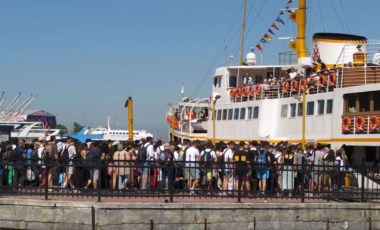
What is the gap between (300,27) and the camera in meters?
41.2

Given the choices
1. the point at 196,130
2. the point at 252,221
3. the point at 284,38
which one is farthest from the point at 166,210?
the point at 196,130

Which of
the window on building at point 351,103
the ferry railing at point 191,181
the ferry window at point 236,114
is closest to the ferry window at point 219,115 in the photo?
the ferry window at point 236,114

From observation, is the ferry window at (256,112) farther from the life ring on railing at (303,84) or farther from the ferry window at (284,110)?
the life ring on railing at (303,84)

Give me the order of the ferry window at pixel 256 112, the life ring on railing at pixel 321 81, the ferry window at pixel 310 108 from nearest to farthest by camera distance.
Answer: the life ring on railing at pixel 321 81
the ferry window at pixel 310 108
the ferry window at pixel 256 112

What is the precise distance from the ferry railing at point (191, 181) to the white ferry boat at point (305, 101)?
9595mm

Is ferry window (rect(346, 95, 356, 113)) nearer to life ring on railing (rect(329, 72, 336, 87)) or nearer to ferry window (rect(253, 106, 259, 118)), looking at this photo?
life ring on railing (rect(329, 72, 336, 87))

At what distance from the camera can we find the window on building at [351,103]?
2927 cm

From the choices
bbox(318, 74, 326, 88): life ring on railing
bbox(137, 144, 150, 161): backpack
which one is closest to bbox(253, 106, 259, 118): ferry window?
bbox(318, 74, 326, 88): life ring on railing

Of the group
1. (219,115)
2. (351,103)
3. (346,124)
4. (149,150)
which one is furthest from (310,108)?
(149,150)

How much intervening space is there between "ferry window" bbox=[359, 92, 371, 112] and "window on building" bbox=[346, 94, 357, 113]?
1.35ft

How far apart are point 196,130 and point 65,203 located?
31.5 m

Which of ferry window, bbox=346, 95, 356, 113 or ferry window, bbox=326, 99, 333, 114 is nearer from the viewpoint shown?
ferry window, bbox=346, 95, 356, 113

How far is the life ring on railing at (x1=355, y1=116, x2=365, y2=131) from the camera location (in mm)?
27969

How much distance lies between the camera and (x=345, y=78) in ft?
98.9
